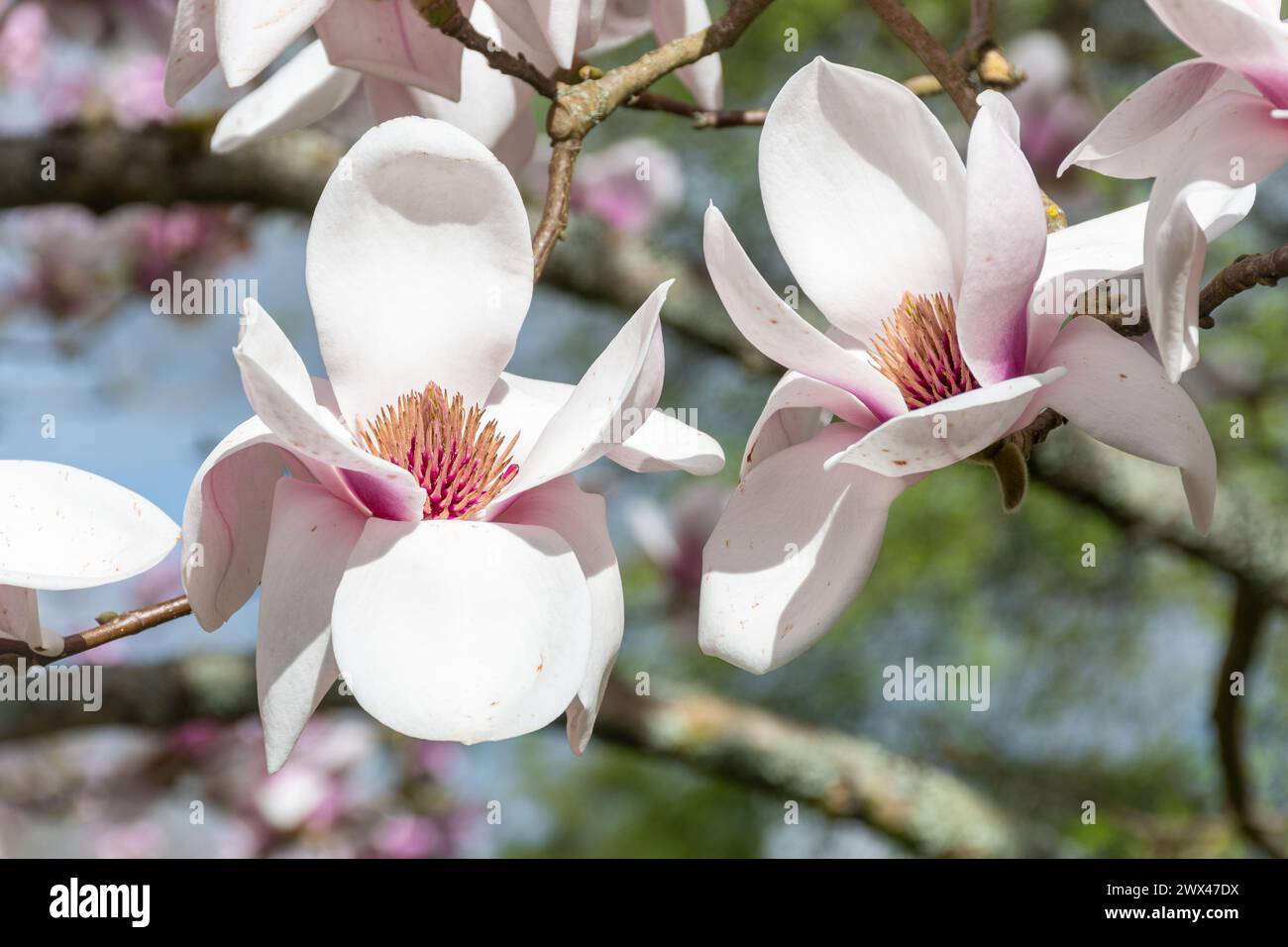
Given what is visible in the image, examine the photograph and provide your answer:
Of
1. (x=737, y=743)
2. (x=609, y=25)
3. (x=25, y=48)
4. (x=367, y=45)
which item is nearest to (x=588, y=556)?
(x=367, y=45)

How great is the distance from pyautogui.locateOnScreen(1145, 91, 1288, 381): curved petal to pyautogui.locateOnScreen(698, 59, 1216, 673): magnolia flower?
36mm

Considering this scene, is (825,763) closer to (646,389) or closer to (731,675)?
(646,389)

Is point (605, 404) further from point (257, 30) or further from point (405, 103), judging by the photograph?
point (405, 103)

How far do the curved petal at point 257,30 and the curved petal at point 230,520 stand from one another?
0.13m

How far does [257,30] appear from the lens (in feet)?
1.41

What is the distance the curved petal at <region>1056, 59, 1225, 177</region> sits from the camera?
40cm

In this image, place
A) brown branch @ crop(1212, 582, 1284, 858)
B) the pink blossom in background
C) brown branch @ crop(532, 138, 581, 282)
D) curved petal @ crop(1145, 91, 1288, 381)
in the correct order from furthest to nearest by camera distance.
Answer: the pink blossom in background, brown branch @ crop(1212, 582, 1284, 858), brown branch @ crop(532, 138, 581, 282), curved petal @ crop(1145, 91, 1288, 381)

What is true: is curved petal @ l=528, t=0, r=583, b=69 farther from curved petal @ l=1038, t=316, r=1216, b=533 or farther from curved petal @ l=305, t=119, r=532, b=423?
curved petal @ l=1038, t=316, r=1216, b=533

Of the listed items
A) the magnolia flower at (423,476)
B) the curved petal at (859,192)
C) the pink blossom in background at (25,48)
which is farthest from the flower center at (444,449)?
the pink blossom in background at (25,48)

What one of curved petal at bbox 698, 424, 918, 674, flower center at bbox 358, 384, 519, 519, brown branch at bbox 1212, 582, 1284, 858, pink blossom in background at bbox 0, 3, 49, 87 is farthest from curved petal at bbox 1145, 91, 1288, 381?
pink blossom in background at bbox 0, 3, 49, 87

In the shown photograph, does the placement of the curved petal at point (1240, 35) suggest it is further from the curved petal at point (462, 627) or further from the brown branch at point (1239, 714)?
the brown branch at point (1239, 714)

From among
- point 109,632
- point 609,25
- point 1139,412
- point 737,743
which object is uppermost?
point 609,25

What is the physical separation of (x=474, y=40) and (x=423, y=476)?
0.18m

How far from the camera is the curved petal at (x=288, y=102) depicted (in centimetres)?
63
